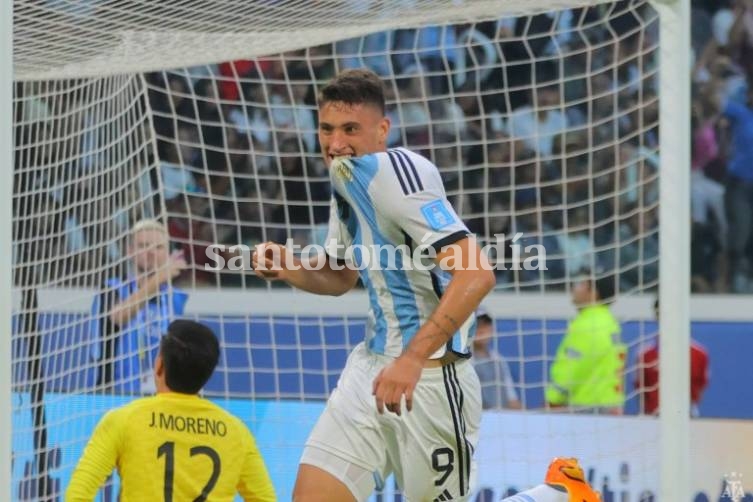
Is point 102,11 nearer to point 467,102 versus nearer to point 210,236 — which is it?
point 467,102

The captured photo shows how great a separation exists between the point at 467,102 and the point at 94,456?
14.5ft

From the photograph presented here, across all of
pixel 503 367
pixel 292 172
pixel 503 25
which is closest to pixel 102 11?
pixel 503 25

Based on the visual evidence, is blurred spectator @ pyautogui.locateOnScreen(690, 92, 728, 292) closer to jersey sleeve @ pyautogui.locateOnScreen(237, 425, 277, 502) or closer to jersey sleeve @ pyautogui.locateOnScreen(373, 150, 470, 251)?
jersey sleeve @ pyautogui.locateOnScreen(237, 425, 277, 502)

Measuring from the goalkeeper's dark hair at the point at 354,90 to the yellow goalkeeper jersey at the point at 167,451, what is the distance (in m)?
0.97

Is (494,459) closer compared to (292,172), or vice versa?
(494,459)

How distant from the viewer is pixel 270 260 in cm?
441

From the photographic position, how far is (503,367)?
876 cm

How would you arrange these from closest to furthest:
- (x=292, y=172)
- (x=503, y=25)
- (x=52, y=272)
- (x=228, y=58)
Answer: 1. (x=228, y=58)
2. (x=503, y=25)
3. (x=52, y=272)
4. (x=292, y=172)

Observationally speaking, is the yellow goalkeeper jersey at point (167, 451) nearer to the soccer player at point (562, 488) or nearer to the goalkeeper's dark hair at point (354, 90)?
the goalkeeper's dark hair at point (354, 90)

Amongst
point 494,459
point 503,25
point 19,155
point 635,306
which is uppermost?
point 503,25

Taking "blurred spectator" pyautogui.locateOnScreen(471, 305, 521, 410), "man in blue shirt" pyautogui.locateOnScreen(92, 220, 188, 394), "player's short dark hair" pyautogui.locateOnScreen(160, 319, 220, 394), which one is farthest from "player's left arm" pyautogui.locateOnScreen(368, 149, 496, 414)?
"blurred spectator" pyautogui.locateOnScreen(471, 305, 521, 410)

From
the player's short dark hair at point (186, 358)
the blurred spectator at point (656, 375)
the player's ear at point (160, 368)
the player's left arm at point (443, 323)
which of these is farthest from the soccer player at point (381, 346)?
the blurred spectator at point (656, 375)

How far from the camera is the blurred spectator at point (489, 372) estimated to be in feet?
27.2

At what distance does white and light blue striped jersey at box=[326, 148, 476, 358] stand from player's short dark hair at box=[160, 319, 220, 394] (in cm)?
49
